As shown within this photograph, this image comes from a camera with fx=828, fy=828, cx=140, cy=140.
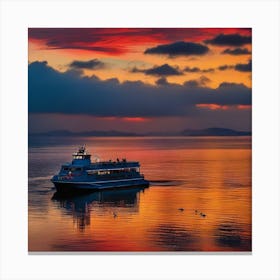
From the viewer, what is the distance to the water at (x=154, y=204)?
12.8 meters

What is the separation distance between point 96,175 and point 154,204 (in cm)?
216

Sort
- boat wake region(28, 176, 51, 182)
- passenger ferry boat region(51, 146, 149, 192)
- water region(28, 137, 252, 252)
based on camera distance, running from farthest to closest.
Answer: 1. passenger ferry boat region(51, 146, 149, 192)
2. boat wake region(28, 176, 51, 182)
3. water region(28, 137, 252, 252)

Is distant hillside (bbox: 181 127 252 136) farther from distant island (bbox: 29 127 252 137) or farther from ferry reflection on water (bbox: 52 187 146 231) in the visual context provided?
ferry reflection on water (bbox: 52 187 146 231)

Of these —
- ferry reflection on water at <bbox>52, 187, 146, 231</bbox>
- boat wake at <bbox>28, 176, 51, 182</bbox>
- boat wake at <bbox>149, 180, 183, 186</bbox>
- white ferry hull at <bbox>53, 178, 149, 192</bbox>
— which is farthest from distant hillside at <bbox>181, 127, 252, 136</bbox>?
boat wake at <bbox>28, 176, 51, 182</bbox>

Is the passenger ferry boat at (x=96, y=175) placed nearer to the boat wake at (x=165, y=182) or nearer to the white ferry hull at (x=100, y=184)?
the white ferry hull at (x=100, y=184)

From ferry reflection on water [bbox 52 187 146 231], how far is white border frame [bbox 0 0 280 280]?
97 cm

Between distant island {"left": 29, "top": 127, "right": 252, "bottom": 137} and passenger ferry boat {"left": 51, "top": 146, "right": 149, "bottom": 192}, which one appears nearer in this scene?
distant island {"left": 29, "top": 127, "right": 252, "bottom": 137}

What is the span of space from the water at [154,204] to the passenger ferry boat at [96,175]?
314 mm

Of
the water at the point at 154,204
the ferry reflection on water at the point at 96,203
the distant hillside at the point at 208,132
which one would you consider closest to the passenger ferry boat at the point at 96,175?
the ferry reflection on water at the point at 96,203

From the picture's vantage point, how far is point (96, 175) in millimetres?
15984

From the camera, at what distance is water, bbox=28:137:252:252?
1278cm
